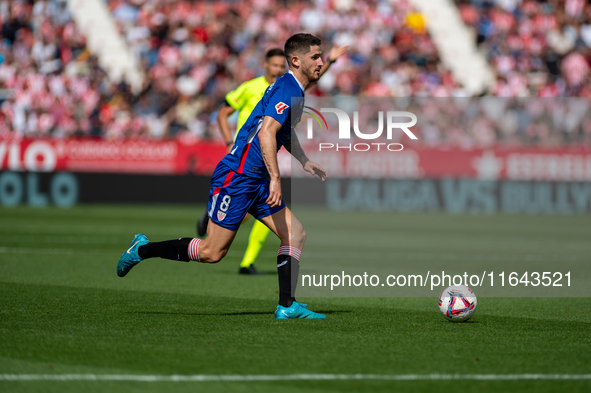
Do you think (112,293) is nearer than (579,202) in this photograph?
Yes

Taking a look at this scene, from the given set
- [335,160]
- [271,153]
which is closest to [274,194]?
[271,153]

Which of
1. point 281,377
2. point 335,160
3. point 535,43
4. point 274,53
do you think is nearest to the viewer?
point 281,377

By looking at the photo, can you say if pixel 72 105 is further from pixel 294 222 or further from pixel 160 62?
pixel 294 222

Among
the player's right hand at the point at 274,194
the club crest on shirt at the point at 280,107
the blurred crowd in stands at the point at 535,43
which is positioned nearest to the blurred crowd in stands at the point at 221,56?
the blurred crowd in stands at the point at 535,43

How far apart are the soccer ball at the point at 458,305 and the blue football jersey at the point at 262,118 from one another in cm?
177

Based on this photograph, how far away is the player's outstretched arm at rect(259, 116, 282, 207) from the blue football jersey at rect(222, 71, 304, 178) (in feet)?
0.20

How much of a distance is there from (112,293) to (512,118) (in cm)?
1562

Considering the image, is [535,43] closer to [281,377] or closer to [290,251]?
[290,251]

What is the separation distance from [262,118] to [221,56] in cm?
1927

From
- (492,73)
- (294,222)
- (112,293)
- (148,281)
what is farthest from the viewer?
(492,73)

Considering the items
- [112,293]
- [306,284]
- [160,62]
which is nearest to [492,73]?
[160,62]

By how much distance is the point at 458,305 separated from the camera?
6484 millimetres

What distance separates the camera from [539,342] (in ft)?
18.5

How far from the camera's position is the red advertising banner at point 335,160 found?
862 inches
